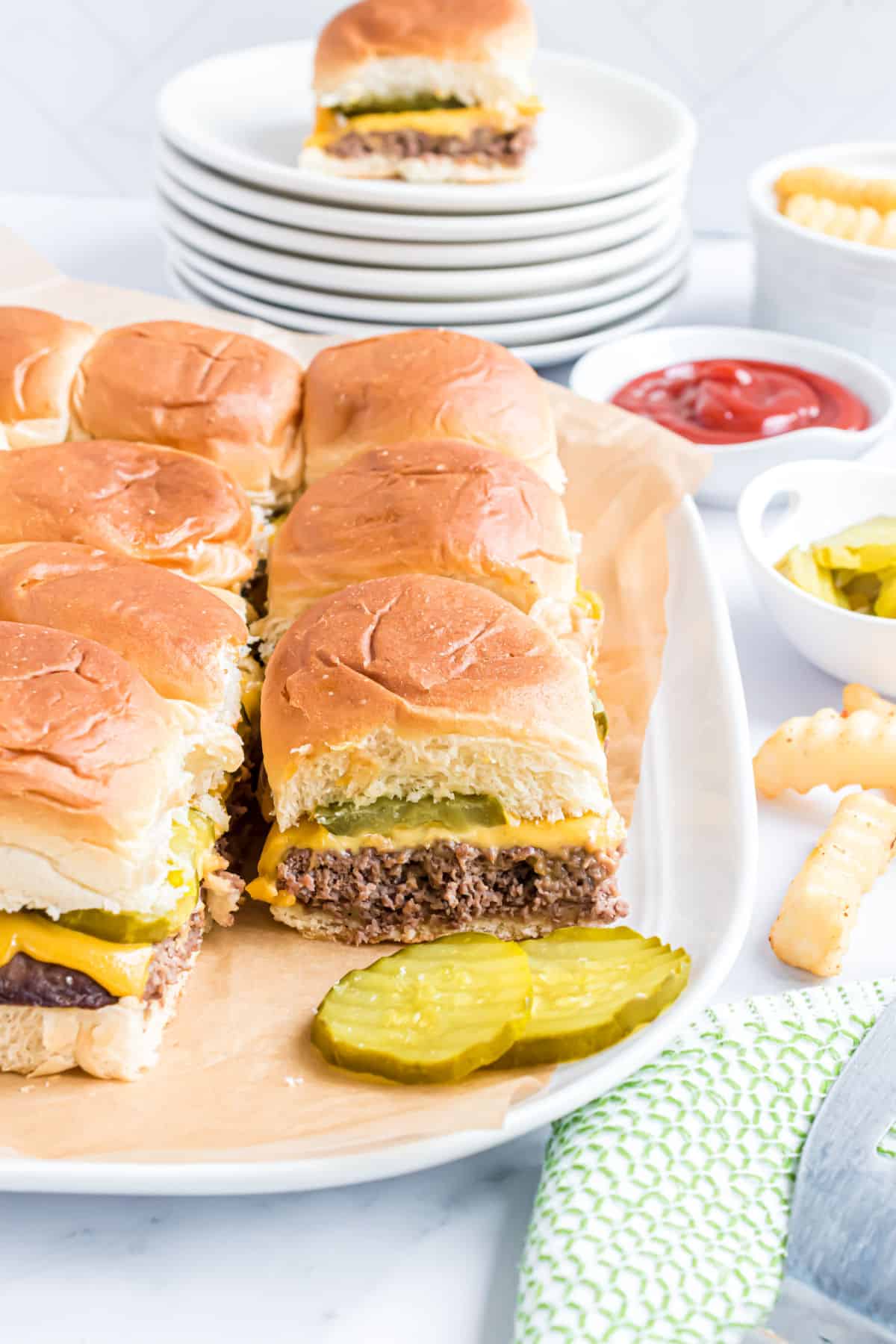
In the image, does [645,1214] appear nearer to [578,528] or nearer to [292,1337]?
[292,1337]

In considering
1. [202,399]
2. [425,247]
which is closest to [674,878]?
[202,399]

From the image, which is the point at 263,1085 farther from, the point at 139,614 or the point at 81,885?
the point at 139,614

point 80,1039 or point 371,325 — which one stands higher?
point 371,325

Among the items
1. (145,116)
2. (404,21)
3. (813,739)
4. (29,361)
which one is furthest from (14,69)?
(813,739)

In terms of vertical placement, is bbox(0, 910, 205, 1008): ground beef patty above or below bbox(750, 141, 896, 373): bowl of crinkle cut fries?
below

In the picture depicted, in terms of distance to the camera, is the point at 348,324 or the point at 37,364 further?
the point at 348,324

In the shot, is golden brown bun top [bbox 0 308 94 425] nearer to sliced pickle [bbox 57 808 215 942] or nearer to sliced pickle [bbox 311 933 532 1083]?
sliced pickle [bbox 57 808 215 942]

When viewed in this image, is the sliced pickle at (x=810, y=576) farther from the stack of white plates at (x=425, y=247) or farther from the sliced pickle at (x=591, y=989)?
the stack of white plates at (x=425, y=247)

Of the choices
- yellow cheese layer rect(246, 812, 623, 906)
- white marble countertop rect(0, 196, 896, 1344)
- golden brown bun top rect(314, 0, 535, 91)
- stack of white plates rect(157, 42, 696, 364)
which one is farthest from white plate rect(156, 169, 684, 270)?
white marble countertop rect(0, 196, 896, 1344)
